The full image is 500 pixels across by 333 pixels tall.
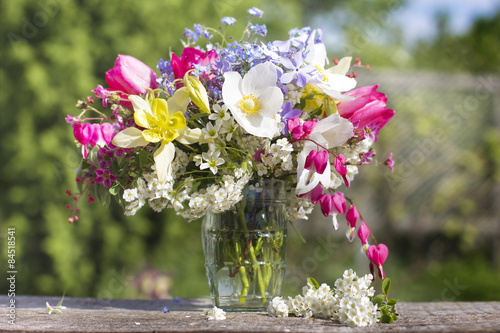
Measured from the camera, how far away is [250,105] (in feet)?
4.38

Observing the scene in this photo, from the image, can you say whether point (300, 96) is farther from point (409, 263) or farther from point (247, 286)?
point (409, 263)

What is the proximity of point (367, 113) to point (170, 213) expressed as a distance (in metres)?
3.38

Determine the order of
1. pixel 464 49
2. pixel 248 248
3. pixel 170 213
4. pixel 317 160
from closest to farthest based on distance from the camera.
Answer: pixel 317 160 → pixel 248 248 → pixel 170 213 → pixel 464 49

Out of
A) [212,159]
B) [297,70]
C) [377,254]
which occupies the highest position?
[297,70]

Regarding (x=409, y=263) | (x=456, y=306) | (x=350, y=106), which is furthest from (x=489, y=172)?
(x=350, y=106)

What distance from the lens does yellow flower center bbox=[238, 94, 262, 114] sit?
1337mm

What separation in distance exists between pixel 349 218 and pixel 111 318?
678mm

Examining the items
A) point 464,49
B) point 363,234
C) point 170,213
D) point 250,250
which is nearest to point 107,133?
point 250,250

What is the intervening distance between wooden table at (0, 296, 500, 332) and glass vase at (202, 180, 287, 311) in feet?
0.20

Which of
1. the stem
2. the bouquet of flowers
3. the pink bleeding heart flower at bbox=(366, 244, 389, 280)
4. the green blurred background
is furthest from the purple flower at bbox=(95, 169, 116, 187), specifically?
the green blurred background

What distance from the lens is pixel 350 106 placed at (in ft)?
4.76

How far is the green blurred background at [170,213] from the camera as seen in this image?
4.20 meters

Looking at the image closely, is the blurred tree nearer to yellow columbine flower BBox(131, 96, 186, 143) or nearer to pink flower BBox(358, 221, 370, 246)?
→ pink flower BBox(358, 221, 370, 246)

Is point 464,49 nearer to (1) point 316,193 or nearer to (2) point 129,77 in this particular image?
(1) point 316,193
